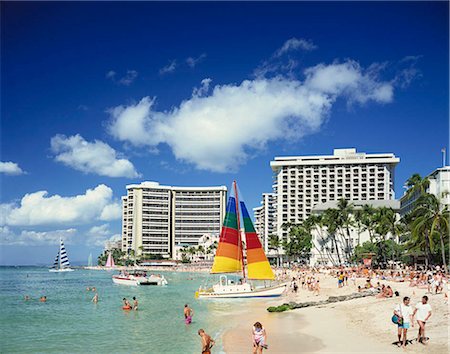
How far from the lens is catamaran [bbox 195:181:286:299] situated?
1857 inches

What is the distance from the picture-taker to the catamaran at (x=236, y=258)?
47.2m

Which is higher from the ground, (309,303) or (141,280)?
(309,303)

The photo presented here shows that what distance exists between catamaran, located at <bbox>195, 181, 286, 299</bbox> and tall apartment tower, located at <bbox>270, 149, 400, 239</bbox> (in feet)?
378

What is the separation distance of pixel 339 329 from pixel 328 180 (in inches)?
5555

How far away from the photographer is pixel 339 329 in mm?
25781

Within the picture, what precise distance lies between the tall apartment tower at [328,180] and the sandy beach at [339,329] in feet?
417

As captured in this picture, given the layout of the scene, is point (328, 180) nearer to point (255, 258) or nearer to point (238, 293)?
point (255, 258)

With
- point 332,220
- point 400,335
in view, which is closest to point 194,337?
point 400,335

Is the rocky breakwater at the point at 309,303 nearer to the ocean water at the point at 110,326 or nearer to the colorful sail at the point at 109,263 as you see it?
the ocean water at the point at 110,326

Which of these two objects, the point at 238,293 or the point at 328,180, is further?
the point at 328,180

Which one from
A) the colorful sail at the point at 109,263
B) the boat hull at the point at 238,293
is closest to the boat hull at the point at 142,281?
the boat hull at the point at 238,293

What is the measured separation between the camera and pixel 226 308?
40375 mm

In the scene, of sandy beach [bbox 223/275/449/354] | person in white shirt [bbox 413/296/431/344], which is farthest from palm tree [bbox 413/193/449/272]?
person in white shirt [bbox 413/296/431/344]

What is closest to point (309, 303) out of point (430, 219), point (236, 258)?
point (236, 258)
